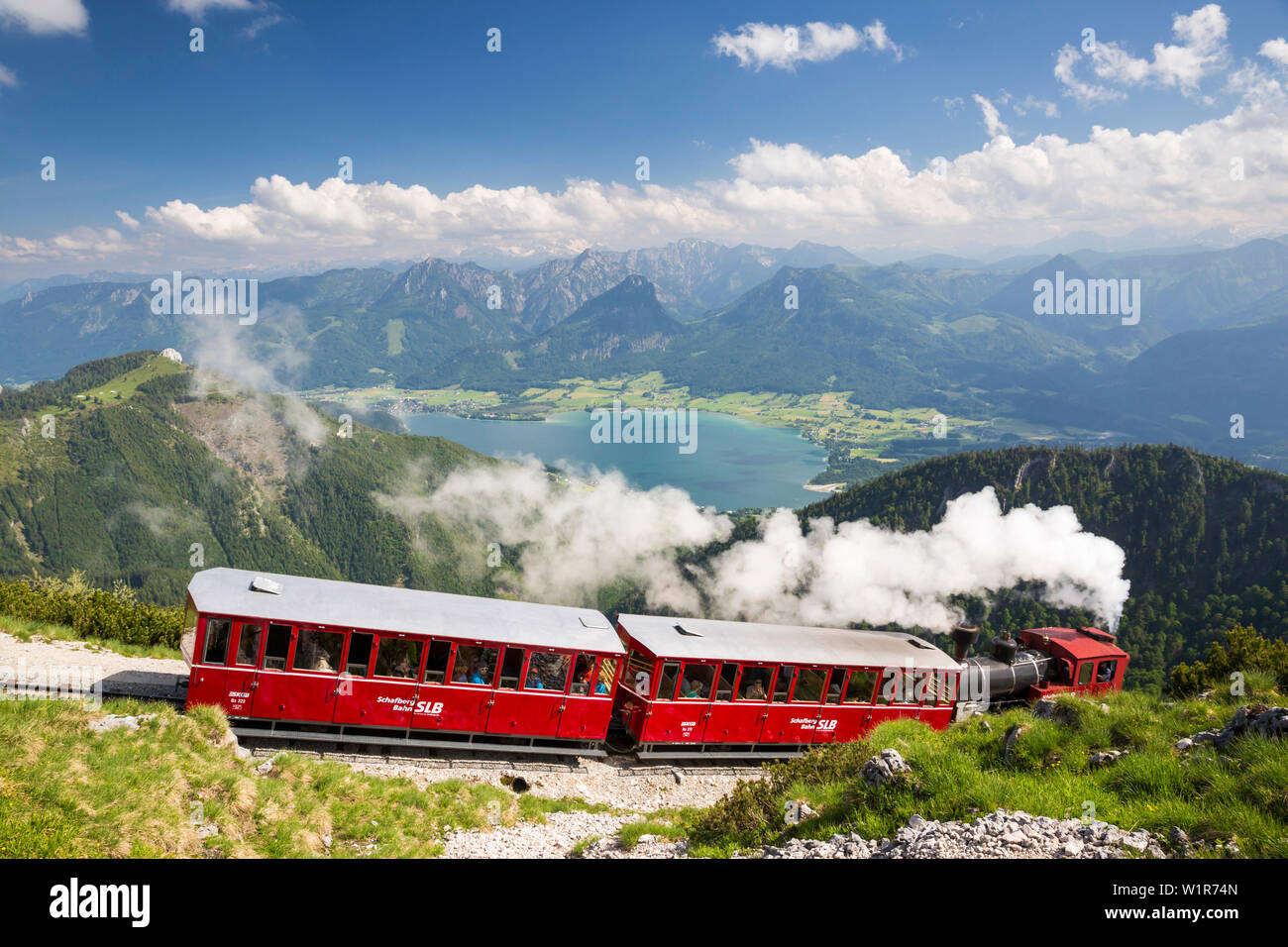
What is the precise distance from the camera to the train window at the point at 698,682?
1997cm

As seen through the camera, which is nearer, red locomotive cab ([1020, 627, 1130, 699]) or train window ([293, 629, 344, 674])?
train window ([293, 629, 344, 674])

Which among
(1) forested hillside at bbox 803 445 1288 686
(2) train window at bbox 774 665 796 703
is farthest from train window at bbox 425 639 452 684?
(1) forested hillside at bbox 803 445 1288 686

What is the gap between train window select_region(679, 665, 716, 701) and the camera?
1997cm

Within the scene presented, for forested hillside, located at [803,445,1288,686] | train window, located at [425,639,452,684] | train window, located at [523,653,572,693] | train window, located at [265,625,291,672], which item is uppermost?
train window, located at [265,625,291,672]

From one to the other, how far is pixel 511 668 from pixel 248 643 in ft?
21.3

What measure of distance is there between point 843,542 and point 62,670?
2516 inches

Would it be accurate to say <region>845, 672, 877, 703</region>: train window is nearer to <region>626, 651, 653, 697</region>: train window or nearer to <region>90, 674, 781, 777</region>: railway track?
<region>90, 674, 781, 777</region>: railway track

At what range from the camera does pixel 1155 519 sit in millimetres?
117062

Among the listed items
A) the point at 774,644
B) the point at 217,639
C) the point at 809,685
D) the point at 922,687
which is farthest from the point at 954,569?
the point at 217,639

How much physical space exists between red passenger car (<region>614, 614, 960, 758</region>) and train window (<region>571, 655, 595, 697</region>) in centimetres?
175

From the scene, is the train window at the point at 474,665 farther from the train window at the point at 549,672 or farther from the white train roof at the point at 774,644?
the white train roof at the point at 774,644

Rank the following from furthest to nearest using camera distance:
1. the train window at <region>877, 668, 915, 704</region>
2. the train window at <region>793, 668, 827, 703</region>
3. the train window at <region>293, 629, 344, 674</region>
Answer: the train window at <region>877, 668, 915, 704</region> < the train window at <region>793, 668, 827, 703</region> < the train window at <region>293, 629, 344, 674</region>

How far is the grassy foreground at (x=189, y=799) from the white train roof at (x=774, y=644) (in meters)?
5.52
